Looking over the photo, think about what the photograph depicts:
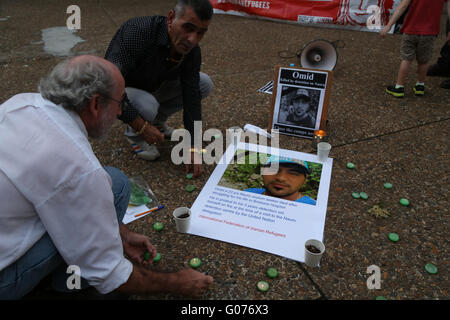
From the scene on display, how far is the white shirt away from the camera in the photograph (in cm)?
91

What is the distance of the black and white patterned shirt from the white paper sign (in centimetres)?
58

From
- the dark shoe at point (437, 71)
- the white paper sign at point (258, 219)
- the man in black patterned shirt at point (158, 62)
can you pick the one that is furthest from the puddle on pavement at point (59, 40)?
the dark shoe at point (437, 71)

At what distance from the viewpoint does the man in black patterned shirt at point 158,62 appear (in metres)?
1.78

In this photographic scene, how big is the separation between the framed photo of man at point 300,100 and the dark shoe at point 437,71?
236 cm

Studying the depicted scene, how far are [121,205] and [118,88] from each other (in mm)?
568

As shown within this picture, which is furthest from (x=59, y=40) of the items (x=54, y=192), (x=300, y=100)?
(x=54, y=192)

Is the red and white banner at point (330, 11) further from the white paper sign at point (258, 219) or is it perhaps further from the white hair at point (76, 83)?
the white hair at point (76, 83)

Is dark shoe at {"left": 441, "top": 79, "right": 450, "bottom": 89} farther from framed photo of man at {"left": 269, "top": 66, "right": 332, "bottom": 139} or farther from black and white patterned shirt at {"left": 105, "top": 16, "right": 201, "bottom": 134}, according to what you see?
black and white patterned shirt at {"left": 105, "top": 16, "right": 201, "bottom": 134}

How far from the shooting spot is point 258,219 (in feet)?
5.71

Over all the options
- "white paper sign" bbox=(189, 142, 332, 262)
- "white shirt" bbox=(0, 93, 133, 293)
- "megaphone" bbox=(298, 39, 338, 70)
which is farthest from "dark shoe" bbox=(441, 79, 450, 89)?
"white shirt" bbox=(0, 93, 133, 293)

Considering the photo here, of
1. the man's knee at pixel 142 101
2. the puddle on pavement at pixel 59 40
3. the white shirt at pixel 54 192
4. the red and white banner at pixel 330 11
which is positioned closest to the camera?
the white shirt at pixel 54 192

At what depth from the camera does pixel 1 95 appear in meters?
3.19

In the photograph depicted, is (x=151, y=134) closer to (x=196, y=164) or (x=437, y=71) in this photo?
(x=196, y=164)
